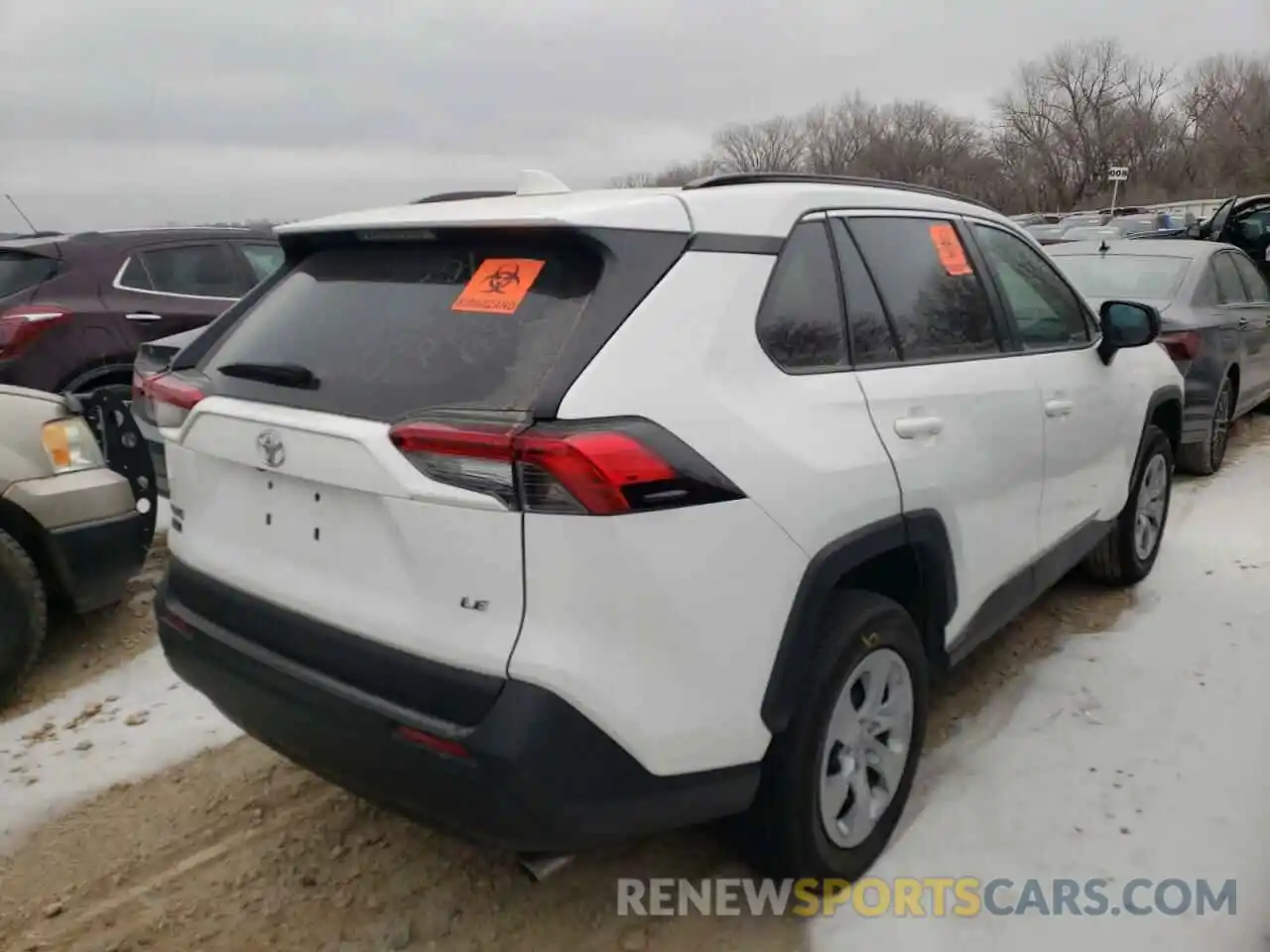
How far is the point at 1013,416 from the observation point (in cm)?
312

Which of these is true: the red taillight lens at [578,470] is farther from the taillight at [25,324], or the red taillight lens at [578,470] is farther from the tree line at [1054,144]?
the tree line at [1054,144]

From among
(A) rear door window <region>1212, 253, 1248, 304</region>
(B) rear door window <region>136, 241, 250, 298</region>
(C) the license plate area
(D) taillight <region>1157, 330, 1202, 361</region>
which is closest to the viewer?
(C) the license plate area

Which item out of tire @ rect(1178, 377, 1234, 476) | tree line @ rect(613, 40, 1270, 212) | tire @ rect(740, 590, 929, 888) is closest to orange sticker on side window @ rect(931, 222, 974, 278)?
tire @ rect(740, 590, 929, 888)

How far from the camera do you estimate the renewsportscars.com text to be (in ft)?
8.29

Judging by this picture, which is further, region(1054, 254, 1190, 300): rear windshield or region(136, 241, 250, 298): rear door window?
region(136, 241, 250, 298): rear door window

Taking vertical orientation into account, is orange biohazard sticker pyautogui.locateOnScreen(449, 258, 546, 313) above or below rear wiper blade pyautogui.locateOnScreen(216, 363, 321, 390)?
above

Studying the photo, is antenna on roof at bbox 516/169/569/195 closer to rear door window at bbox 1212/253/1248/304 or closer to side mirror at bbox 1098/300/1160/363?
side mirror at bbox 1098/300/1160/363

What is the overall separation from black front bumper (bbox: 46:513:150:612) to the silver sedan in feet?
17.0

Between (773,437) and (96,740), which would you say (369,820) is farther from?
(773,437)

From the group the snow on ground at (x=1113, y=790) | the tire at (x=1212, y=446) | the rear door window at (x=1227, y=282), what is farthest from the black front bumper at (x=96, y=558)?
the rear door window at (x=1227, y=282)

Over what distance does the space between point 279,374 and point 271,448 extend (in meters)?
0.22

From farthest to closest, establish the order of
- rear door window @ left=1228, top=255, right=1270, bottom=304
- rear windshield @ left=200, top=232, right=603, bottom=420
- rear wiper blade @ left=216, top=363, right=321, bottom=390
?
1. rear door window @ left=1228, top=255, right=1270, bottom=304
2. rear wiper blade @ left=216, top=363, right=321, bottom=390
3. rear windshield @ left=200, top=232, right=603, bottom=420

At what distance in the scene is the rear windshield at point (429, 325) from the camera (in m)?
2.01

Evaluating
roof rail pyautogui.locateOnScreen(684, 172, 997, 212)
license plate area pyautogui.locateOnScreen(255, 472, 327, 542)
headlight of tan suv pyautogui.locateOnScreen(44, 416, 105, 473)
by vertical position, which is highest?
roof rail pyautogui.locateOnScreen(684, 172, 997, 212)
